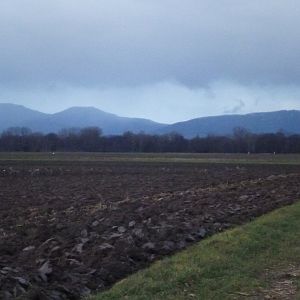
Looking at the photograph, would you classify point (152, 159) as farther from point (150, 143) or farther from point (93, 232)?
point (93, 232)

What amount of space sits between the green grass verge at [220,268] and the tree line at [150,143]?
126 m

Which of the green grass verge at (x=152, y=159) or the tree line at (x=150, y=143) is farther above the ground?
the tree line at (x=150, y=143)

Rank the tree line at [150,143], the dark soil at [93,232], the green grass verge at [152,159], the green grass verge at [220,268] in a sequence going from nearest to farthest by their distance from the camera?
the green grass verge at [220,268]
the dark soil at [93,232]
the green grass verge at [152,159]
the tree line at [150,143]

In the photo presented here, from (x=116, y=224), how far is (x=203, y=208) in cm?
473

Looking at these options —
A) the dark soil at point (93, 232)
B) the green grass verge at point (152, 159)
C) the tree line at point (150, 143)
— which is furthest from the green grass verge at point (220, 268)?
the tree line at point (150, 143)

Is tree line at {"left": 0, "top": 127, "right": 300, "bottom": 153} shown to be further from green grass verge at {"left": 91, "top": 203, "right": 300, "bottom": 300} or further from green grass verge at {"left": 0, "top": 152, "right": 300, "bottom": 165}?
green grass verge at {"left": 91, "top": 203, "right": 300, "bottom": 300}

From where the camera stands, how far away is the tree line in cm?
14150

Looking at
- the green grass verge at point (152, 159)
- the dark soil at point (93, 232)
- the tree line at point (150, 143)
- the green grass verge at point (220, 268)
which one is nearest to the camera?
the green grass verge at point (220, 268)

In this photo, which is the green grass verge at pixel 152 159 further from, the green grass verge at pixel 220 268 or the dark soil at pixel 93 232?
the green grass verge at pixel 220 268

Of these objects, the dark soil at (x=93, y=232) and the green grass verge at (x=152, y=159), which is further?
the green grass verge at (x=152, y=159)

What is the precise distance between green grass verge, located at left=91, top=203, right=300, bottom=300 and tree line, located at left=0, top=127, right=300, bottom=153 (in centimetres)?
12636

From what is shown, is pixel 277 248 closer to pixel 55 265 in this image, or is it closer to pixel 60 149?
pixel 55 265

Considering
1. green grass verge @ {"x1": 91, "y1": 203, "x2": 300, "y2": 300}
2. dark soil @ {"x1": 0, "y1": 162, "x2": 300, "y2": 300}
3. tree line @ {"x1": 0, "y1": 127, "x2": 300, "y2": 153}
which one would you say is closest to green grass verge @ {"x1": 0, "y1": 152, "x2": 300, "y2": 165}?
tree line @ {"x1": 0, "y1": 127, "x2": 300, "y2": 153}

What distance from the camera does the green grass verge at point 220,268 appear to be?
9219 millimetres
